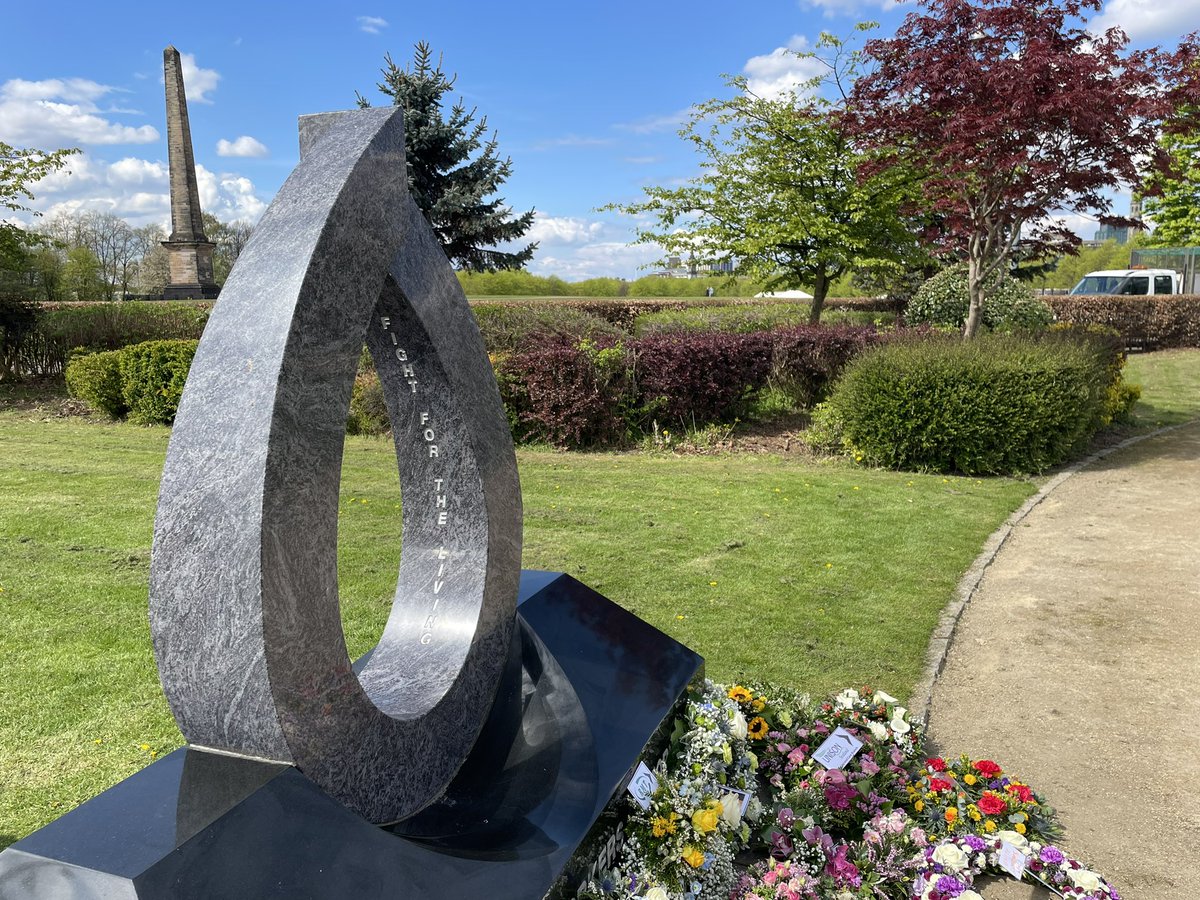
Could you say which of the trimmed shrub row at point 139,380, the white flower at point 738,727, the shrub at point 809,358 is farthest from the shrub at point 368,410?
the white flower at point 738,727

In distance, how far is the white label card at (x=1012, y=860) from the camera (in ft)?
10.6

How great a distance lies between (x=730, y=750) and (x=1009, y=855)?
1.06 metres

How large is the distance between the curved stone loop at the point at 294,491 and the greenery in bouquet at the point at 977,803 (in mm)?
1951

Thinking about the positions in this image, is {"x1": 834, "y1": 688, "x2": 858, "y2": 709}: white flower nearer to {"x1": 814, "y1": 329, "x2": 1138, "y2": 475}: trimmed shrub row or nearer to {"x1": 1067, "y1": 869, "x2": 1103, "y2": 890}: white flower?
{"x1": 1067, "y1": 869, "x2": 1103, "y2": 890}: white flower

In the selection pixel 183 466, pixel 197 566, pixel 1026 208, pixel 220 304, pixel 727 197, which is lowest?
pixel 197 566

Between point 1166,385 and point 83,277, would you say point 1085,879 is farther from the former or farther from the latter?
point 83,277

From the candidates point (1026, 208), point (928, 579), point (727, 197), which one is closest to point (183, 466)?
point (928, 579)

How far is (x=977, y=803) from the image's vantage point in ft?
11.7

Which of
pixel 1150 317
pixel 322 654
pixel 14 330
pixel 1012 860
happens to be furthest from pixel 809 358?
pixel 1150 317

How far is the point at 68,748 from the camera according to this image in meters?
3.92

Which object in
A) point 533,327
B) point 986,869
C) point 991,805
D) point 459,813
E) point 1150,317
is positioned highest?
point 1150,317

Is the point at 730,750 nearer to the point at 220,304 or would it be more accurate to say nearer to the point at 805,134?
the point at 220,304

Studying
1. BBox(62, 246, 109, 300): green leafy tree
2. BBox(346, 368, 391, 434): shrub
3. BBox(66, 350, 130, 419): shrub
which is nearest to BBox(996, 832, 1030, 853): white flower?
BBox(346, 368, 391, 434): shrub

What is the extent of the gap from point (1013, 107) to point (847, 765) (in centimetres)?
901
